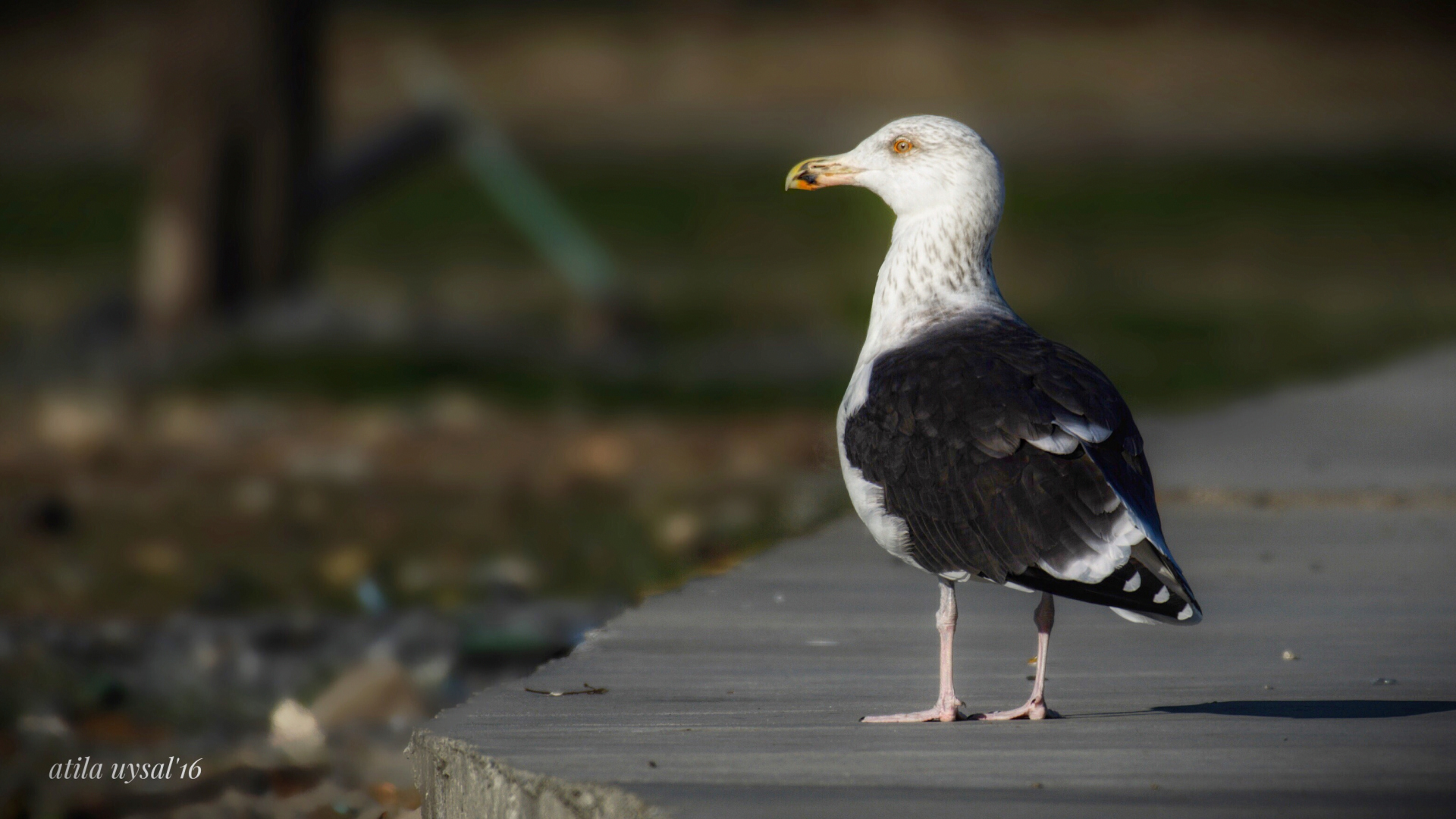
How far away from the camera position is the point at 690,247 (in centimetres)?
3238

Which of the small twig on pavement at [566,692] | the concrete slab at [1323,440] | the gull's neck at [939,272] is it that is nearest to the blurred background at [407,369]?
the small twig on pavement at [566,692]

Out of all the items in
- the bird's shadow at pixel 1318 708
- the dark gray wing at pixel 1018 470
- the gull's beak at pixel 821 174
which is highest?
the gull's beak at pixel 821 174

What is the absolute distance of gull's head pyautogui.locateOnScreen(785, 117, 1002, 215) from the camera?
17.6 feet

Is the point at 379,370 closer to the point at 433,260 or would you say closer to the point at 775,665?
the point at 775,665

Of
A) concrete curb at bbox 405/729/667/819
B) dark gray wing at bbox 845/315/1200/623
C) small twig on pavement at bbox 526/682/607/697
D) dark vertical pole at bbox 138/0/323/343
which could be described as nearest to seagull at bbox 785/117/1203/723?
dark gray wing at bbox 845/315/1200/623

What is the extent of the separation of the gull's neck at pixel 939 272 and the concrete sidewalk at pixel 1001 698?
95 cm

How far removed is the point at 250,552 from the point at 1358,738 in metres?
5.72

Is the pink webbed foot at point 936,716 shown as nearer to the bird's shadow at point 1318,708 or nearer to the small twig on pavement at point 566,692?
the bird's shadow at point 1318,708

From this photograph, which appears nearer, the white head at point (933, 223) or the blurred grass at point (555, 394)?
the white head at point (933, 223)

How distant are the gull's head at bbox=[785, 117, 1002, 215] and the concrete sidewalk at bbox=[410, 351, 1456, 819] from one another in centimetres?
126

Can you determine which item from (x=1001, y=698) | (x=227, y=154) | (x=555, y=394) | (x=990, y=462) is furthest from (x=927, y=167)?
(x=227, y=154)

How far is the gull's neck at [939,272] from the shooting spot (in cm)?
527

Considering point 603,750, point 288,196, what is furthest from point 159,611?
point 288,196

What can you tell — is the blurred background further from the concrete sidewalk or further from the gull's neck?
the gull's neck
